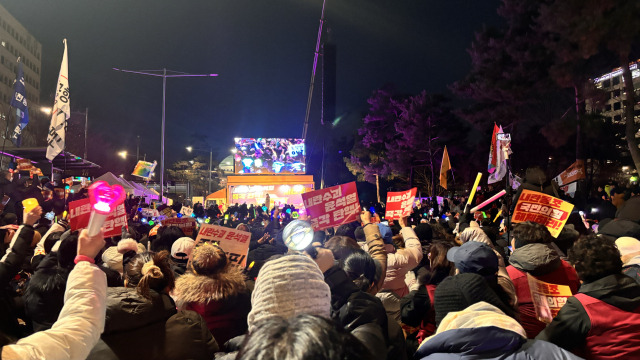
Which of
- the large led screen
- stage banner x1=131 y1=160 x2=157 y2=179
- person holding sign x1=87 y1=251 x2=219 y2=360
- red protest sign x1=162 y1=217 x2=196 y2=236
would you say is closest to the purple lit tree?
the large led screen

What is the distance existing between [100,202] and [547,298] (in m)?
3.58

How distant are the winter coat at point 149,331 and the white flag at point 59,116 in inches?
461

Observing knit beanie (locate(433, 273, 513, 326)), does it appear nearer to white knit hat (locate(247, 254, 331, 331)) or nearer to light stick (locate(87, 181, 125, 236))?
white knit hat (locate(247, 254, 331, 331))

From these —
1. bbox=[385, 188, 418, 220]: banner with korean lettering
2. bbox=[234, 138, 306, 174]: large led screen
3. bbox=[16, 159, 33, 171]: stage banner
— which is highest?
bbox=[234, 138, 306, 174]: large led screen

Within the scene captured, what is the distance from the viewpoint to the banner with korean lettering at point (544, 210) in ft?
19.6

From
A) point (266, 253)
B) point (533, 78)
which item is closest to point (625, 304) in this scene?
point (266, 253)

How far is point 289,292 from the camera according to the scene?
2.02 m

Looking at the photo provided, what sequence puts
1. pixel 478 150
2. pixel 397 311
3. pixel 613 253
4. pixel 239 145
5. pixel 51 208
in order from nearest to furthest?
1. pixel 613 253
2. pixel 397 311
3. pixel 51 208
4. pixel 478 150
5. pixel 239 145

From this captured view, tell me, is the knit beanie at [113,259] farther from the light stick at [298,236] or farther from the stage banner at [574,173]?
the stage banner at [574,173]

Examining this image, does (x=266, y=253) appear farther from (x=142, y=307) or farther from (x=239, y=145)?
(x=239, y=145)

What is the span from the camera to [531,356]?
1.93 meters

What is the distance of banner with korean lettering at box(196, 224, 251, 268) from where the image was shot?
605 cm

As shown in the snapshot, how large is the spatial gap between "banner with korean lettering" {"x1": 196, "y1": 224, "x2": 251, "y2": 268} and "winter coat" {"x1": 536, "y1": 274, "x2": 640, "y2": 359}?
4108 mm

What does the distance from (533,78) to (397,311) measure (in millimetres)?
24433
